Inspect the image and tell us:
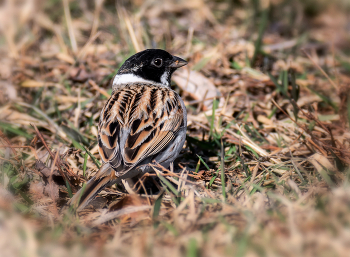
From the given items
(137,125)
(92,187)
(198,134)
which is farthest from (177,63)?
(92,187)

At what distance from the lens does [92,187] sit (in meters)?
3.01

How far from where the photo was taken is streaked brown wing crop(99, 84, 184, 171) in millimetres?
3180

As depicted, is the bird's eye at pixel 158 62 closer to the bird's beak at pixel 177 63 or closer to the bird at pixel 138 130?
the bird at pixel 138 130

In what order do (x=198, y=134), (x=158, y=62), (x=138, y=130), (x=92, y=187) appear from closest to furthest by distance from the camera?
1. (x=92, y=187)
2. (x=138, y=130)
3. (x=158, y=62)
4. (x=198, y=134)

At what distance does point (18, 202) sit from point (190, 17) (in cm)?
521

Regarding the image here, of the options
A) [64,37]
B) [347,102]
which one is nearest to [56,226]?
A: [347,102]

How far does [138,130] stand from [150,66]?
1202mm

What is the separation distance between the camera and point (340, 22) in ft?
24.8

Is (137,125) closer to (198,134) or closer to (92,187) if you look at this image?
(92,187)

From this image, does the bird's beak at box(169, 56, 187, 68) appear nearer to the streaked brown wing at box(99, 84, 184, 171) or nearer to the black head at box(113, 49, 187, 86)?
the black head at box(113, 49, 187, 86)

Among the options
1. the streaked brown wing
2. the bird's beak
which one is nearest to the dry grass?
the streaked brown wing

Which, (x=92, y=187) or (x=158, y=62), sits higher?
(x=158, y=62)

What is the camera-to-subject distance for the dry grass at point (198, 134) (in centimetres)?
217

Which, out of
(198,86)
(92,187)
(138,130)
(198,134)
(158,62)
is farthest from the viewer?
(198,86)
